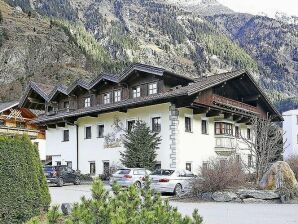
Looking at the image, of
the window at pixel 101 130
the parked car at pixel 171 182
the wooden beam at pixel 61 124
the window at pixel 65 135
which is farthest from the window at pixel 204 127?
the wooden beam at pixel 61 124

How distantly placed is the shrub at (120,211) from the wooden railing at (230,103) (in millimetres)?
27181

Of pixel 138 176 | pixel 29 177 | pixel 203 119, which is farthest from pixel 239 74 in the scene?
pixel 29 177

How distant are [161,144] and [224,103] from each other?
18.7 ft

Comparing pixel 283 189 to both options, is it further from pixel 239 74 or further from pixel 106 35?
pixel 106 35

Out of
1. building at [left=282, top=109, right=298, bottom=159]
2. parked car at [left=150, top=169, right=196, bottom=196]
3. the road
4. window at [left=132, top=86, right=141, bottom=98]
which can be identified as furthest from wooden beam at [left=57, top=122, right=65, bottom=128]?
building at [left=282, top=109, right=298, bottom=159]

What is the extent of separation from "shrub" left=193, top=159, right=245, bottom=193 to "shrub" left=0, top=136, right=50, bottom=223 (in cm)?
994

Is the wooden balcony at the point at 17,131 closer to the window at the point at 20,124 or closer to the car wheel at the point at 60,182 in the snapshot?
the window at the point at 20,124

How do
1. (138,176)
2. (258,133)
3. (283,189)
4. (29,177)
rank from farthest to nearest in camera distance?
(258,133), (138,176), (283,189), (29,177)

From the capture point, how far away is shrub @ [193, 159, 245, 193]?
20688mm

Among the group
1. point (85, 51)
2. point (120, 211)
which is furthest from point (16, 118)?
point (85, 51)

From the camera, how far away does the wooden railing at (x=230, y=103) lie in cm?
3329

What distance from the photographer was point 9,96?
7875 centimetres

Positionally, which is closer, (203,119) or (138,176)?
(138,176)

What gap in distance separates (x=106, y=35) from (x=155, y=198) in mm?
181279
